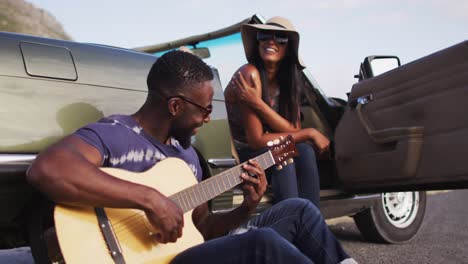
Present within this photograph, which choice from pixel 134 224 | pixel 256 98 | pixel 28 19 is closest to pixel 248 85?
pixel 256 98

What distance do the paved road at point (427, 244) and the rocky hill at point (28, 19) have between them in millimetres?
21001

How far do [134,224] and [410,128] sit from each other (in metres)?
2.12

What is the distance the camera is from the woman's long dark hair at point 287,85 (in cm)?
370

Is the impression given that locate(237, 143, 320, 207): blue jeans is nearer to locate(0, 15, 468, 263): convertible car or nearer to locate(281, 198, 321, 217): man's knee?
locate(0, 15, 468, 263): convertible car

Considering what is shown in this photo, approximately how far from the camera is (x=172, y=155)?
7.43 ft

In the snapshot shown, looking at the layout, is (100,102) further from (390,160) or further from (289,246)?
(390,160)

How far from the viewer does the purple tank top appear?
1967 millimetres

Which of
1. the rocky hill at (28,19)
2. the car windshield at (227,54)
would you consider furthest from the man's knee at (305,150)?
the rocky hill at (28,19)

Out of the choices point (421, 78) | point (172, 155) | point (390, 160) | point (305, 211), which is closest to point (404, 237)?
point (390, 160)

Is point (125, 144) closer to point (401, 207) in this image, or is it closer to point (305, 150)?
point (305, 150)

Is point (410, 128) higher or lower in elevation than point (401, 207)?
higher

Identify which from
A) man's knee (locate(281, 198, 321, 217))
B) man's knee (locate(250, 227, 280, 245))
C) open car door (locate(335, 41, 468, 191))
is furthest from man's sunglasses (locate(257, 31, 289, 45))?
man's knee (locate(250, 227, 280, 245))

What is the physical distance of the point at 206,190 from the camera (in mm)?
2246

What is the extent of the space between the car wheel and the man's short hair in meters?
2.85
